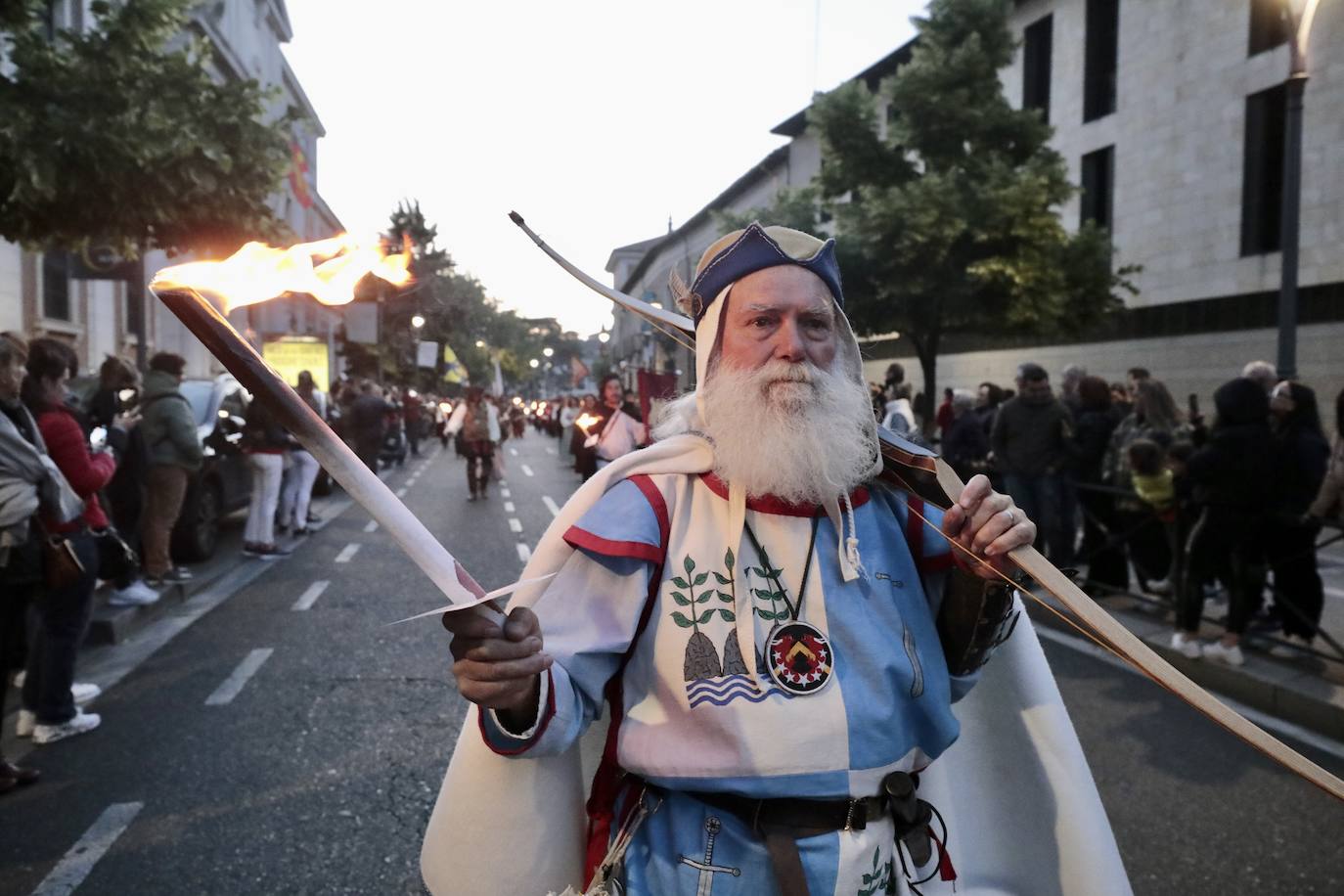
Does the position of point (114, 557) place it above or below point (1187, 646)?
above

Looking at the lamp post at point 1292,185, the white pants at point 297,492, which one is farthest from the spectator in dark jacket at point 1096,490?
the white pants at point 297,492

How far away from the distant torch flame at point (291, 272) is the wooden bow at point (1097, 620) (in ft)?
3.12

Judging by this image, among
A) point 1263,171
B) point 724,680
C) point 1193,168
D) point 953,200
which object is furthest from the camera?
point 1193,168

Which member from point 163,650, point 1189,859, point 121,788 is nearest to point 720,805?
point 1189,859

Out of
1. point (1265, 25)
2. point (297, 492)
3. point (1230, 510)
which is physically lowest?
point (297, 492)

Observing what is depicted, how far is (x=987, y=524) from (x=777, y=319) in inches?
22.0

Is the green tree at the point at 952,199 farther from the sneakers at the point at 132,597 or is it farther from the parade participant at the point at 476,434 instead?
the sneakers at the point at 132,597

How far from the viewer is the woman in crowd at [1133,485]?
7551 millimetres

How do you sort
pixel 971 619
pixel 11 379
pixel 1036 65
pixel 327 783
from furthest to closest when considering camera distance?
pixel 1036 65, pixel 327 783, pixel 11 379, pixel 971 619

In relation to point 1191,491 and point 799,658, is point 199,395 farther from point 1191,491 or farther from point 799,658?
point 799,658

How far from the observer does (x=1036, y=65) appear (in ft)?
76.4

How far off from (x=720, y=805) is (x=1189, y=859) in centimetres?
282

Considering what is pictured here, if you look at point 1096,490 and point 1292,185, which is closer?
point 1096,490

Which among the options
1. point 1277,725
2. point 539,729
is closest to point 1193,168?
point 1277,725
